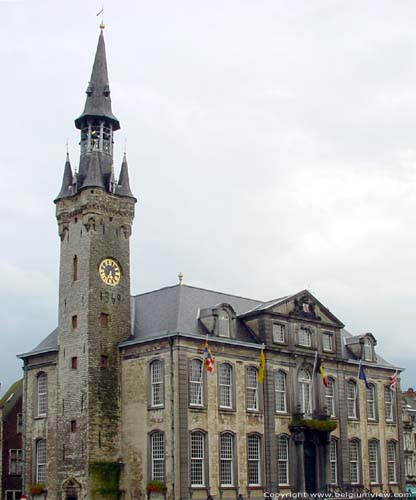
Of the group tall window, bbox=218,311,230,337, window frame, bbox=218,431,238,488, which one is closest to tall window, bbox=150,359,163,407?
window frame, bbox=218,431,238,488

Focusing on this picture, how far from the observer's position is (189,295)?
58719 mm

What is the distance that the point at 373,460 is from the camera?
217ft

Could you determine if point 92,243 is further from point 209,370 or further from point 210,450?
point 210,450

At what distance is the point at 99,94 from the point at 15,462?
2697cm

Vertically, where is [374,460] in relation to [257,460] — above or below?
below

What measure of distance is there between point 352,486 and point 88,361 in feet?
70.1

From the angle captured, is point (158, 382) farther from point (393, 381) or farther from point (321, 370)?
point (393, 381)

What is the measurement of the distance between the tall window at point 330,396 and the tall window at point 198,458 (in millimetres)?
12760

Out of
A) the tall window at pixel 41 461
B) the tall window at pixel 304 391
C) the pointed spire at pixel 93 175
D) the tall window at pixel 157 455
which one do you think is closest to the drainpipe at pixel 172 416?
the tall window at pixel 157 455

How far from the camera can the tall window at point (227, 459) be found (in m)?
54.2

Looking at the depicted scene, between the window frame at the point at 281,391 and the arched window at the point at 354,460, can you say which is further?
the arched window at the point at 354,460

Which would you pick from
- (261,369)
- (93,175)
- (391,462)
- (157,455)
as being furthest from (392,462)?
(93,175)

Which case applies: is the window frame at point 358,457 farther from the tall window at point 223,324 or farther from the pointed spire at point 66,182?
the pointed spire at point 66,182

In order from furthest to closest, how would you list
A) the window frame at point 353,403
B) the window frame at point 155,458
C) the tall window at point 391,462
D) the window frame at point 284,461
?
the tall window at point 391,462 → the window frame at point 353,403 → the window frame at point 284,461 → the window frame at point 155,458
